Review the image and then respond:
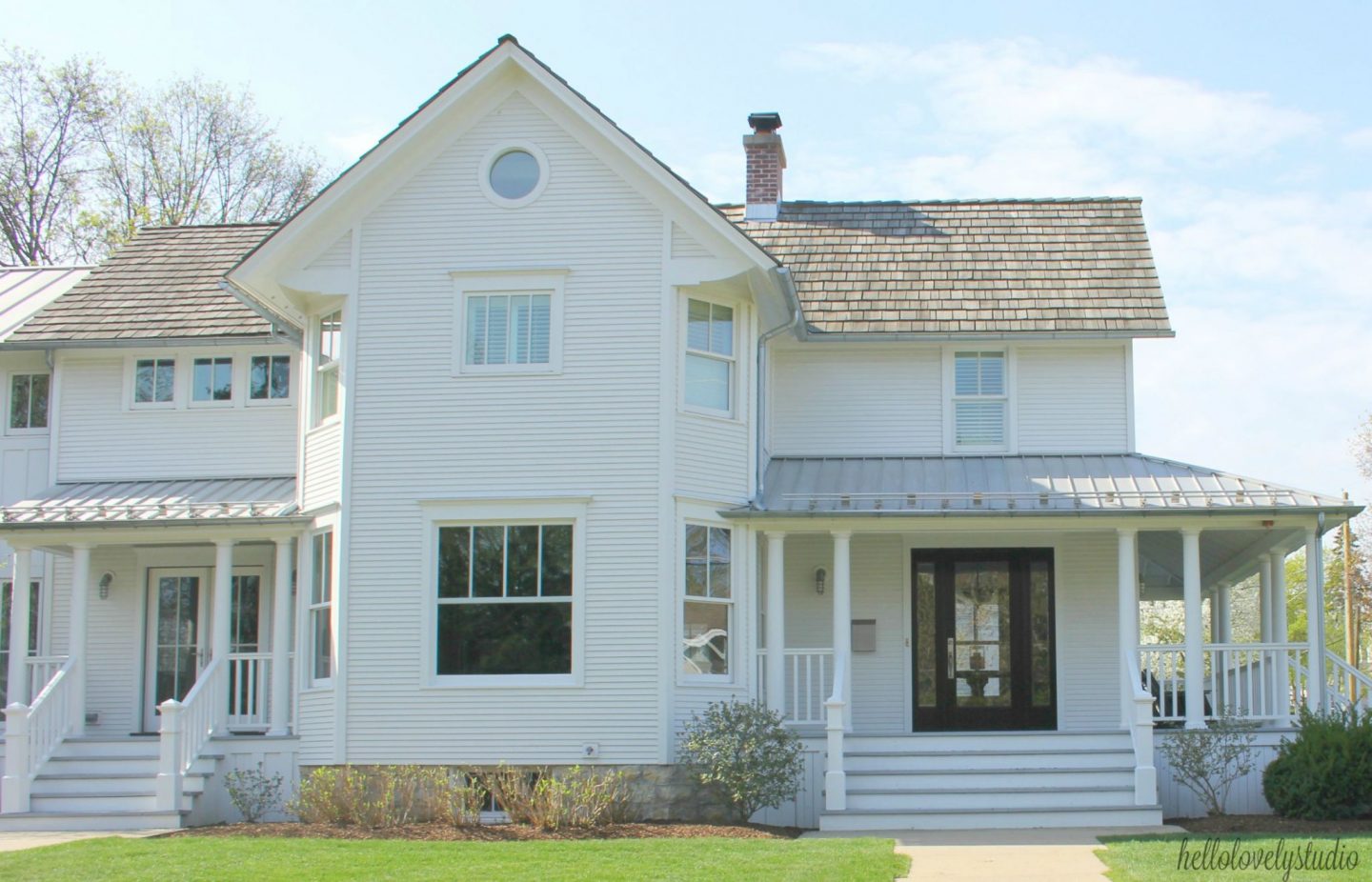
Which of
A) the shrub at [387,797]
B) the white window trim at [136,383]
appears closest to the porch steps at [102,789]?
the shrub at [387,797]

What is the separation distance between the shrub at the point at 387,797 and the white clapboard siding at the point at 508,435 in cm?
30

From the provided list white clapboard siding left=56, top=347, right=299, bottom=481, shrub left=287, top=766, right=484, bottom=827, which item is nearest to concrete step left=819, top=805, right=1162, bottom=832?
shrub left=287, top=766, right=484, bottom=827

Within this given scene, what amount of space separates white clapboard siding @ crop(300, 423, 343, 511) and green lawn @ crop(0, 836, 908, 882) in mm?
4524

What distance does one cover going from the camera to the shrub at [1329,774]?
621 inches

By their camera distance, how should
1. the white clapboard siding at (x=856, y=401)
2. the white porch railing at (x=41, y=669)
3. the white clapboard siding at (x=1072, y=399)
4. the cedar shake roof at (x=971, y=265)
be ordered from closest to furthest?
1. the white porch railing at (x=41, y=669)
2. the white clapboard siding at (x=1072, y=399)
3. the cedar shake roof at (x=971, y=265)
4. the white clapboard siding at (x=856, y=401)

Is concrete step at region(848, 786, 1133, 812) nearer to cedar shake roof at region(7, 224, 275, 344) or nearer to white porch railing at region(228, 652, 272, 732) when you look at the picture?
white porch railing at region(228, 652, 272, 732)

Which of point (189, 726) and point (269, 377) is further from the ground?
point (269, 377)

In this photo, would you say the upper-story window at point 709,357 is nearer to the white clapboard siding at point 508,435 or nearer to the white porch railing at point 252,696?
the white clapboard siding at point 508,435

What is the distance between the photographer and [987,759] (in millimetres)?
17266

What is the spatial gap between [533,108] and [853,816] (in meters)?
8.31

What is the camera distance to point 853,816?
16.5m

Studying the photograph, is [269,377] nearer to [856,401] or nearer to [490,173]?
[490,173]

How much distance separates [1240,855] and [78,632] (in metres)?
13.2

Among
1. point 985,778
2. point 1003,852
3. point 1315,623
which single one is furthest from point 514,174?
point 1315,623
